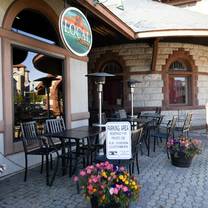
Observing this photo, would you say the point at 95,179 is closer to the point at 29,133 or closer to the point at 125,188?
the point at 125,188

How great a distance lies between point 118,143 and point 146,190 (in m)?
0.90

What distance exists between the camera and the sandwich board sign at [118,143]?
3.74m

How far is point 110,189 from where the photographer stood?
116 inches

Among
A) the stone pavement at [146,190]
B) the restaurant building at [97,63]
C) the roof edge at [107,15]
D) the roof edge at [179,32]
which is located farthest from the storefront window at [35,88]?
the roof edge at [179,32]

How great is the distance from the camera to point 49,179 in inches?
182

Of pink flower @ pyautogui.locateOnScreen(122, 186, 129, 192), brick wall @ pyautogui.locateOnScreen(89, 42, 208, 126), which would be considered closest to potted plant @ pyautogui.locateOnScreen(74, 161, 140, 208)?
pink flower @ pyautogui.locateOnScreen(122, 186, 129, 192)

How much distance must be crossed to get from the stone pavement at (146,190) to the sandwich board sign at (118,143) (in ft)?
2.07

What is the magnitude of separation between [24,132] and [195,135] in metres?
6.30

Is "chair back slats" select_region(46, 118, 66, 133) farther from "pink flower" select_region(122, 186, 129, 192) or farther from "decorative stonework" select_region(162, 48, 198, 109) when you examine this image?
"decorative stonework" select_region(162, 48, 198, 109)

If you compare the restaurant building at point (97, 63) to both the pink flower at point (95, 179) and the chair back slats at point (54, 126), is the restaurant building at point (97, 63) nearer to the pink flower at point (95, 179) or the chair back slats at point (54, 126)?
the chair back slats at point (54, 126)

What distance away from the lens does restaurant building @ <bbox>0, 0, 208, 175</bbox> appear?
5074 millimetres

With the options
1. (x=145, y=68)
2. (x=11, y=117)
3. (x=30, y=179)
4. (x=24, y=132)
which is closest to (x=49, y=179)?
(x=30, y=179)

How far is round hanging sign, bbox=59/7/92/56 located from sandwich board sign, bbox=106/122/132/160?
193 centimetres

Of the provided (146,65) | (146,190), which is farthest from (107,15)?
(146,65)
